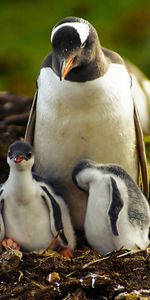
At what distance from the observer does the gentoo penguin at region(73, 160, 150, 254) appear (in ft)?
21.7

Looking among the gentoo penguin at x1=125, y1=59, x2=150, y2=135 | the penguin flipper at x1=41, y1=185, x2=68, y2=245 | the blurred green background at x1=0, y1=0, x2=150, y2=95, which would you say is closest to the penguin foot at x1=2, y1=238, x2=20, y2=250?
the penguin flipper at x1=41, y1=185, x2=68, y2=245

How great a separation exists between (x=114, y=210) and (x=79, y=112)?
0.60 meters

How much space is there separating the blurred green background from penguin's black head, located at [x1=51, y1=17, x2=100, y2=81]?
22.0ft

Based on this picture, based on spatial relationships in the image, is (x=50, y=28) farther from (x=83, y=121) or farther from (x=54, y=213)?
(x=54, y=213)

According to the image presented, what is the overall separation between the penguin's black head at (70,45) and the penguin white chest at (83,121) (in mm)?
168

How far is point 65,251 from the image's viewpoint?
22.4 feet

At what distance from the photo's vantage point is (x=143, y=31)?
15.3 metres

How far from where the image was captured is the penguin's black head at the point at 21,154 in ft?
21.6

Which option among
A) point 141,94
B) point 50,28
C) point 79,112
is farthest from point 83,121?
point 50,28

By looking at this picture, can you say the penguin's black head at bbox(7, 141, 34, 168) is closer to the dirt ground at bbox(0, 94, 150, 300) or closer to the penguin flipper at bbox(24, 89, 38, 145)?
the dirt ground at bbox(0, 94, 150, 300)

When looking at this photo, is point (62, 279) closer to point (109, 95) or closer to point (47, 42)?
point (109, 95)

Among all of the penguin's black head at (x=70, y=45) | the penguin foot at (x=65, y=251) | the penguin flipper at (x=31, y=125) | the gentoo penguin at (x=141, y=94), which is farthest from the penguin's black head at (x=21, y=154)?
the gentoo penguin at (x=141, y=94)

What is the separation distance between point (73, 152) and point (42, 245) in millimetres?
557

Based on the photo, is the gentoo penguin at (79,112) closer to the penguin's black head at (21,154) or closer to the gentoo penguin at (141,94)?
the penguin's black head at (21,154)
